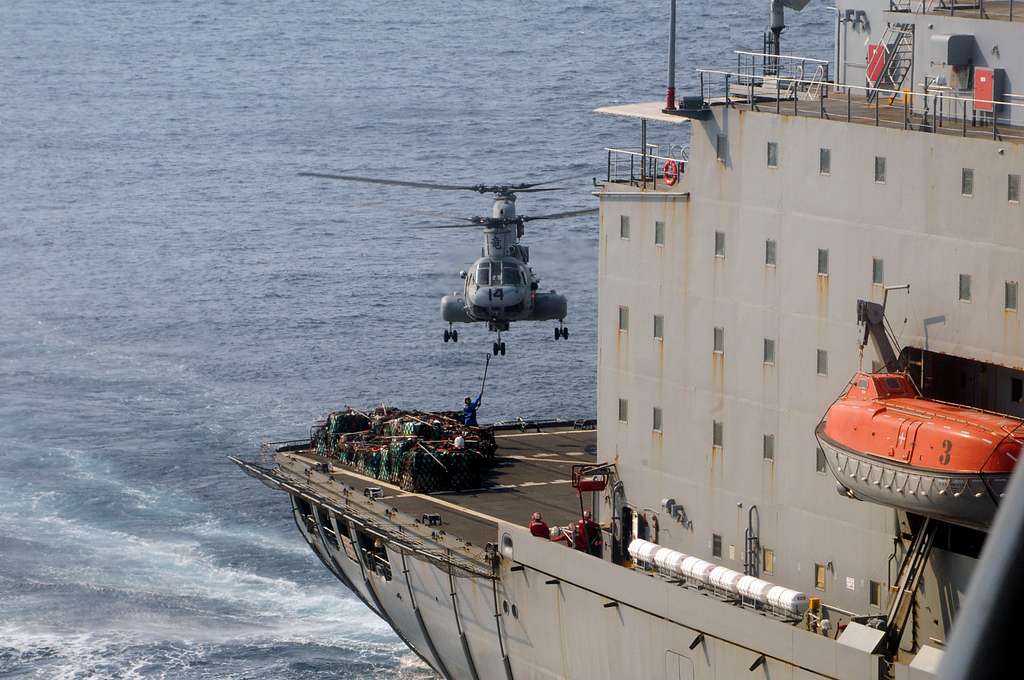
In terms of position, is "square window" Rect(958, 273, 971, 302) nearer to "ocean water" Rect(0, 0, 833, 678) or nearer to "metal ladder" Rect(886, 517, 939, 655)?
"metal ladder" Rect(886, 517, 939, 655)

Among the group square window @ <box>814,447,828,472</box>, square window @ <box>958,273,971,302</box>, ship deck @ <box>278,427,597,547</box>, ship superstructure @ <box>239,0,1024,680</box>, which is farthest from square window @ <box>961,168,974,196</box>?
ship deck @ <box>278,427,597,547</box>

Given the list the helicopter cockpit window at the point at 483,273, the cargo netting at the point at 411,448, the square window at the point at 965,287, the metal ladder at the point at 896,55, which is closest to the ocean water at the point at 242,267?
the cargo netting at the point at 411,448

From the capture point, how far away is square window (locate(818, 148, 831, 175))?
2861 cm

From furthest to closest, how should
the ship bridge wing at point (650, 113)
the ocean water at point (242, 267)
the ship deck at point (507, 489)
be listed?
the ocean water at point (242, 267)
the ship deck at point (507, 489)
the ship bridge wing at point (650, 113)

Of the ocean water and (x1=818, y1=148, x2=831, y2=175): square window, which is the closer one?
(x1=818, y1=148, x2=831, y2=175): square window

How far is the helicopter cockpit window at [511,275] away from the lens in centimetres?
5450

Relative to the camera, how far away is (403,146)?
11856 cm

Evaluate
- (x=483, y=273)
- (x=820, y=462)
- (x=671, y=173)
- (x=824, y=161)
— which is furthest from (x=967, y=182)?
(x=483, y=273)

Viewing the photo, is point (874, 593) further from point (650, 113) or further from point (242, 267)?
point (242, 267)

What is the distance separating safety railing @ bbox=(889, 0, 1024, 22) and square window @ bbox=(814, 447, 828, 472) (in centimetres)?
852

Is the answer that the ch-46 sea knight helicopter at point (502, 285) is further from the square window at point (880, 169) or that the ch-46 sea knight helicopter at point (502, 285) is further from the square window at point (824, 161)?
→ the square window at point (880, 169)

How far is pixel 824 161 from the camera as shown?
94.3 ft

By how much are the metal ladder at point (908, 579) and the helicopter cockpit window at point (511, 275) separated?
28.0 m

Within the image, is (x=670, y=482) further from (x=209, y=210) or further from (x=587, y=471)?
Result: (x=209, y=210)
